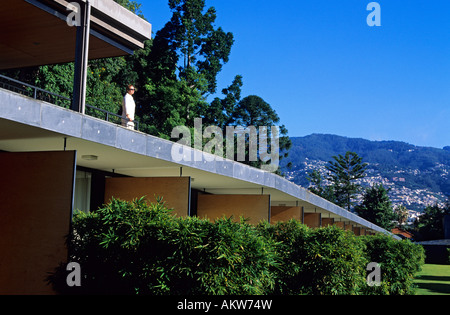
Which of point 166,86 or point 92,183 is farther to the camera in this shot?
point 166,86

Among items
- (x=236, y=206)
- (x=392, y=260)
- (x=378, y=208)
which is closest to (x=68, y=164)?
(x=392, y=260)

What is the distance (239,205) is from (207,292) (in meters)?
10.5

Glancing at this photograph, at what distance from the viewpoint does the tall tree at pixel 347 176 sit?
70875 millimetres

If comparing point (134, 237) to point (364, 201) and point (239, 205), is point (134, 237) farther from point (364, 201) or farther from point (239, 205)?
point (364, 201)

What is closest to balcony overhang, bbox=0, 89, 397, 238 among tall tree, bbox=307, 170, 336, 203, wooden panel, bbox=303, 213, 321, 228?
wooden panel, bbox=303, 213, 321, 228

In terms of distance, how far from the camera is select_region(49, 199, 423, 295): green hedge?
22.4 ft

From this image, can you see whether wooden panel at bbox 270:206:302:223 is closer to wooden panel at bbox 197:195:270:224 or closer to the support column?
wooden panel at bbox 197:195:270:224

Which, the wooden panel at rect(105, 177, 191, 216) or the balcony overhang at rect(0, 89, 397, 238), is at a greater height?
the balcony overhang at rect(0, 89, 397, 238)

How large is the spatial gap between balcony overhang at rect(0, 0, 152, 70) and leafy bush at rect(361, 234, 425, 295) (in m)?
8.92

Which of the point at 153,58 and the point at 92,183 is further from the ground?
the point at 153,58

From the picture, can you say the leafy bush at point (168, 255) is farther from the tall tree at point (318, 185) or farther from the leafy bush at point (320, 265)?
the tall tree at point (318, 185)
